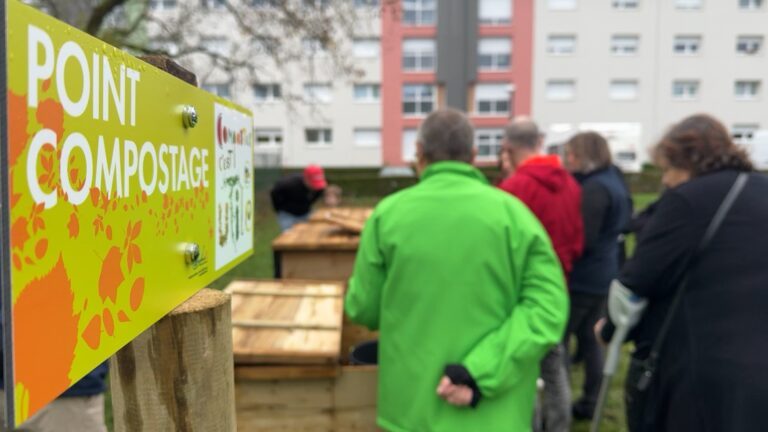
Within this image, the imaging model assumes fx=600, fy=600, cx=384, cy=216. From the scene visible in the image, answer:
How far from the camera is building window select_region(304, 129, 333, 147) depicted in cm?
3219

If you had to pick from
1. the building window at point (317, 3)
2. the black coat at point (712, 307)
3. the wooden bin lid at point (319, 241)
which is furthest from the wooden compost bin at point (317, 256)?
the building window at point (317, 3)

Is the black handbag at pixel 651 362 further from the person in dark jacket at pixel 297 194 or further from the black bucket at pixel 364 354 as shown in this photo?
the person in dark jacket at pixel 297 194

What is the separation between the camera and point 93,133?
1.96 ft

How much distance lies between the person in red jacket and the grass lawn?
1.65ft

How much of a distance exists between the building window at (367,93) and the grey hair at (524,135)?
2905 centimetres

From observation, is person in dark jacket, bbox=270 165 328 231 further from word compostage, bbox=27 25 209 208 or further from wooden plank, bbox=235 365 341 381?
word compostage, bbox=27 25 209 208

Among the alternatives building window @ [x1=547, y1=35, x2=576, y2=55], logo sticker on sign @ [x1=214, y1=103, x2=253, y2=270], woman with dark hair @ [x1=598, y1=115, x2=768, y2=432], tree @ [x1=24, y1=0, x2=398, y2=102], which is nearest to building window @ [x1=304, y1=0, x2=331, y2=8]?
tree @ [x1=24, y1=0, x2=398, y2=102]

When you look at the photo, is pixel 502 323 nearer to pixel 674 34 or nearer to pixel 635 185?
pixel 635 185

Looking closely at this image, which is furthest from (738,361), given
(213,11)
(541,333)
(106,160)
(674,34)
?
(674,34)

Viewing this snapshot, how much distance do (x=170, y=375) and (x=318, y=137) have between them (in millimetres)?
32022

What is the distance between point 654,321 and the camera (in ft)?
7.14

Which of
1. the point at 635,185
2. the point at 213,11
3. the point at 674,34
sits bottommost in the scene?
the point at 635,185

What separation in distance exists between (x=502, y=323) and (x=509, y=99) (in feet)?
103

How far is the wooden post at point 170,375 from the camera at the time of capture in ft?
2.91
